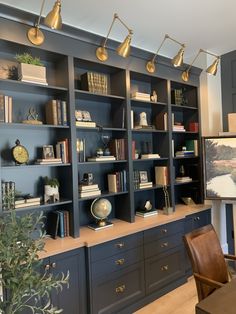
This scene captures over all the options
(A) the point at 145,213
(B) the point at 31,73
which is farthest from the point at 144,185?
(B) the point at 31,73

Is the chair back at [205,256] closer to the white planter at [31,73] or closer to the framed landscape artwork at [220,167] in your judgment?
the framed landscape artwork at [220,167]

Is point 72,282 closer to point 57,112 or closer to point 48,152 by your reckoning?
point 48,152

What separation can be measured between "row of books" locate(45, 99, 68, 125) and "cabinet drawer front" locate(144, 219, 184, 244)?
54.7 inches

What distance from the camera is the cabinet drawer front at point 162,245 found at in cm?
269

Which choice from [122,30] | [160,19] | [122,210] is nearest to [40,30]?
[122,30]

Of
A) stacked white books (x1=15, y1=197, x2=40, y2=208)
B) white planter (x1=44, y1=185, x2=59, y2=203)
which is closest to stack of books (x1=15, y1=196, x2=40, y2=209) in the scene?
stacked white books (x1=15, y1=197, x2=40, y2=208)

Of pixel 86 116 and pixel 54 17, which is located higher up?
pixel 54 17

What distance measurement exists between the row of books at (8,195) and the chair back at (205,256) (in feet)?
4.49

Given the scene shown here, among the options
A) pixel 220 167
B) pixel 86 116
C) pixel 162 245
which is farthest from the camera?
pixel 220 167

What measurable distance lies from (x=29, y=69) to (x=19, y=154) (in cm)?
72

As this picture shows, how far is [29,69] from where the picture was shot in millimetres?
2201

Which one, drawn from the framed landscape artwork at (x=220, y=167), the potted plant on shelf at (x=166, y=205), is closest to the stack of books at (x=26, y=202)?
the potted plant on shelf at (x=166, y=205)

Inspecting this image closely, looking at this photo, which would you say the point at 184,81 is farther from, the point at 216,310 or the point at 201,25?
the point at 216,310

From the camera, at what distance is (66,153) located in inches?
95.4
